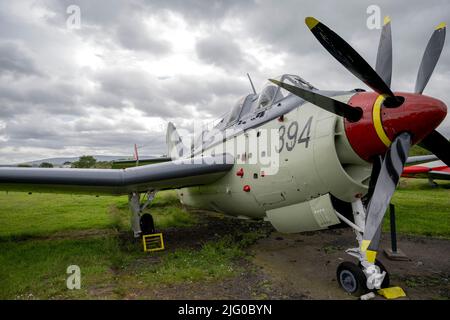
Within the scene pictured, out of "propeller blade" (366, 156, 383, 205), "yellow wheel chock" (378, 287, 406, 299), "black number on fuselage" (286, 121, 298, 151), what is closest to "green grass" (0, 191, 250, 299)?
"yellow wheel chock" (378, 287, 406, 299)

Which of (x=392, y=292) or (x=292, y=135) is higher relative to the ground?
(x=292, y=135)

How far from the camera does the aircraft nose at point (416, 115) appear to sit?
12.2ft

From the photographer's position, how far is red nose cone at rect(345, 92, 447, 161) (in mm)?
3723

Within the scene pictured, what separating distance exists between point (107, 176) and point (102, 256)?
6.33ft

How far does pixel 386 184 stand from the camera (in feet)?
13.1

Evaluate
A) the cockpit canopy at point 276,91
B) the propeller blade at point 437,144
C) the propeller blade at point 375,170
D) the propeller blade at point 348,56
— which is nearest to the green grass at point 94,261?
the propeller blade at point 375,170

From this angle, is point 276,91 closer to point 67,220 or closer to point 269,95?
point 269,95

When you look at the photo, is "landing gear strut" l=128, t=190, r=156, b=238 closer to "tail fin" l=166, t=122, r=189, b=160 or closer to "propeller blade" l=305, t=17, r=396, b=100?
"tail fin" l=166, t=122, r=189, b=160

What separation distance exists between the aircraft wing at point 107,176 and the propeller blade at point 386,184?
3541 millimetres

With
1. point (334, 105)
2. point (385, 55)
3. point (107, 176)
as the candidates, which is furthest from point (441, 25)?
point (107, 176)

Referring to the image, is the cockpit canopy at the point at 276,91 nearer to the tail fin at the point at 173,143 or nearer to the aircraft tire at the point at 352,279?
the aircraft tire at the point at 352,279

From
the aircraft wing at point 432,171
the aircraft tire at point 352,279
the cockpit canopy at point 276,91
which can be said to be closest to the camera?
the aircraft tire at point 352,279
